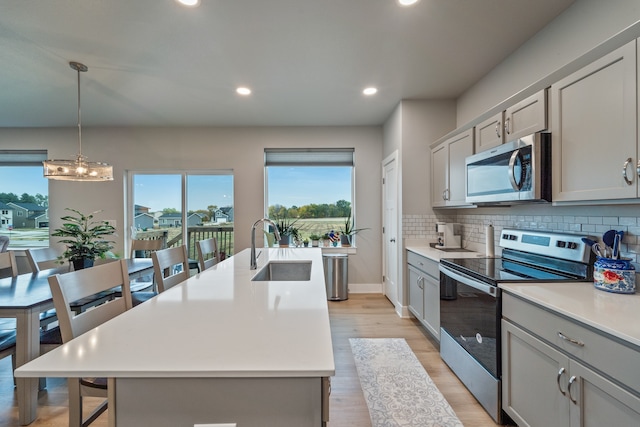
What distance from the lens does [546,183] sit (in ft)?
5.78

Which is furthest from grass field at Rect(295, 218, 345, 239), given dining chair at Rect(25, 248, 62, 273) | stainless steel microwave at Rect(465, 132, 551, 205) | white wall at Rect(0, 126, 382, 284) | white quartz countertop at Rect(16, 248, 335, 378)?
white quartz countertop at Rect(16, 248, 335, 378)

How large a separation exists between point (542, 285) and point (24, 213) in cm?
670

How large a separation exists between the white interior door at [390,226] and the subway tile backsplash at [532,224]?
0.34m

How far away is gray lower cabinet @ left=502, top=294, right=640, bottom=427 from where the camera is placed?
1038 millimetres

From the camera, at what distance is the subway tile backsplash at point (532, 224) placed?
5.19 feet

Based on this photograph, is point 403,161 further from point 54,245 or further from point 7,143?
point 7,143

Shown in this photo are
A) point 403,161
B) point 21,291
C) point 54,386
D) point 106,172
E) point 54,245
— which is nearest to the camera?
point 21,291

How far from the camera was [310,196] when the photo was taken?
4.68m

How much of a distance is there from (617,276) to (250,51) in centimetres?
289

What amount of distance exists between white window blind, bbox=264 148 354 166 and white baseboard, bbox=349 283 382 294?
1913 mm

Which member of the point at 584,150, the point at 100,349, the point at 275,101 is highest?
the point at 275,101

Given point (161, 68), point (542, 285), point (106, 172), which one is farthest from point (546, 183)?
point (106, 172)

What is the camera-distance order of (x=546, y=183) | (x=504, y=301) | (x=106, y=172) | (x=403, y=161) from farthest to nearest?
(x=403, y=161) → (x=106, y=172) → (x=546, y=183) → (x=504, y=301)

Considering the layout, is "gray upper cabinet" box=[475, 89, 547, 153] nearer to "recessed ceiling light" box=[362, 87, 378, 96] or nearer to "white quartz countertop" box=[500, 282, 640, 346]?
"white quartz countertop" box=[500, 282, 640, 346]
